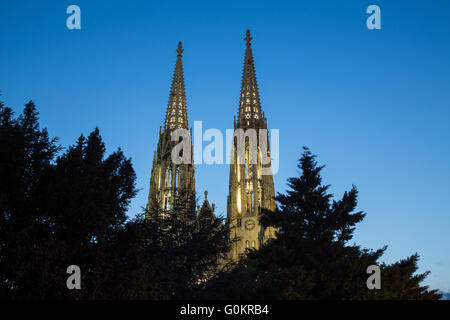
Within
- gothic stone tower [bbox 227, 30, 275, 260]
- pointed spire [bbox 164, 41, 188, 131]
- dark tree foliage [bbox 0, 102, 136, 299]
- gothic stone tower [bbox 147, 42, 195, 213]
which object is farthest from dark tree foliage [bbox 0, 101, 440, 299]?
pointed spire [bbox 164, 41, 188, 131]

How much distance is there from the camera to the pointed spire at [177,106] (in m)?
56.7

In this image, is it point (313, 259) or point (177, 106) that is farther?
point (177, 106)

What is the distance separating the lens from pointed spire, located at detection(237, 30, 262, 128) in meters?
52.3

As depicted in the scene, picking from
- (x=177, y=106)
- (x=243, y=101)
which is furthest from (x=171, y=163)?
(x=243, y=101)

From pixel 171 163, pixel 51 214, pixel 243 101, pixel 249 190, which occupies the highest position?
pixel 243 101

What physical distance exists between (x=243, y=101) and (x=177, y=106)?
10089 mm

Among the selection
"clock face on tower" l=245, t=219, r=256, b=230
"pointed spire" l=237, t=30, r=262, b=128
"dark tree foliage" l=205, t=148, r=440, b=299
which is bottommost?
"dark tree foliage" l=205, t=148, r=440, b=299

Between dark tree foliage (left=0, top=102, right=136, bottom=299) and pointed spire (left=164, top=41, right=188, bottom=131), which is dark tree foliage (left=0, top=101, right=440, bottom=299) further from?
pointed spire (left=164, top=41, right=188, bottom=131)

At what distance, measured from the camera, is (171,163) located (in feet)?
178

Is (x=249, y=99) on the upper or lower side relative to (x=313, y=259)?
upper

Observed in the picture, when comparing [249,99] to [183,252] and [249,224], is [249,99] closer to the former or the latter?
[249,224]

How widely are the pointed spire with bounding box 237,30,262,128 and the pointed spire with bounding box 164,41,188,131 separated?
29.2 ft

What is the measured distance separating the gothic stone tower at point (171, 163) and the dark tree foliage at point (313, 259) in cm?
3337
